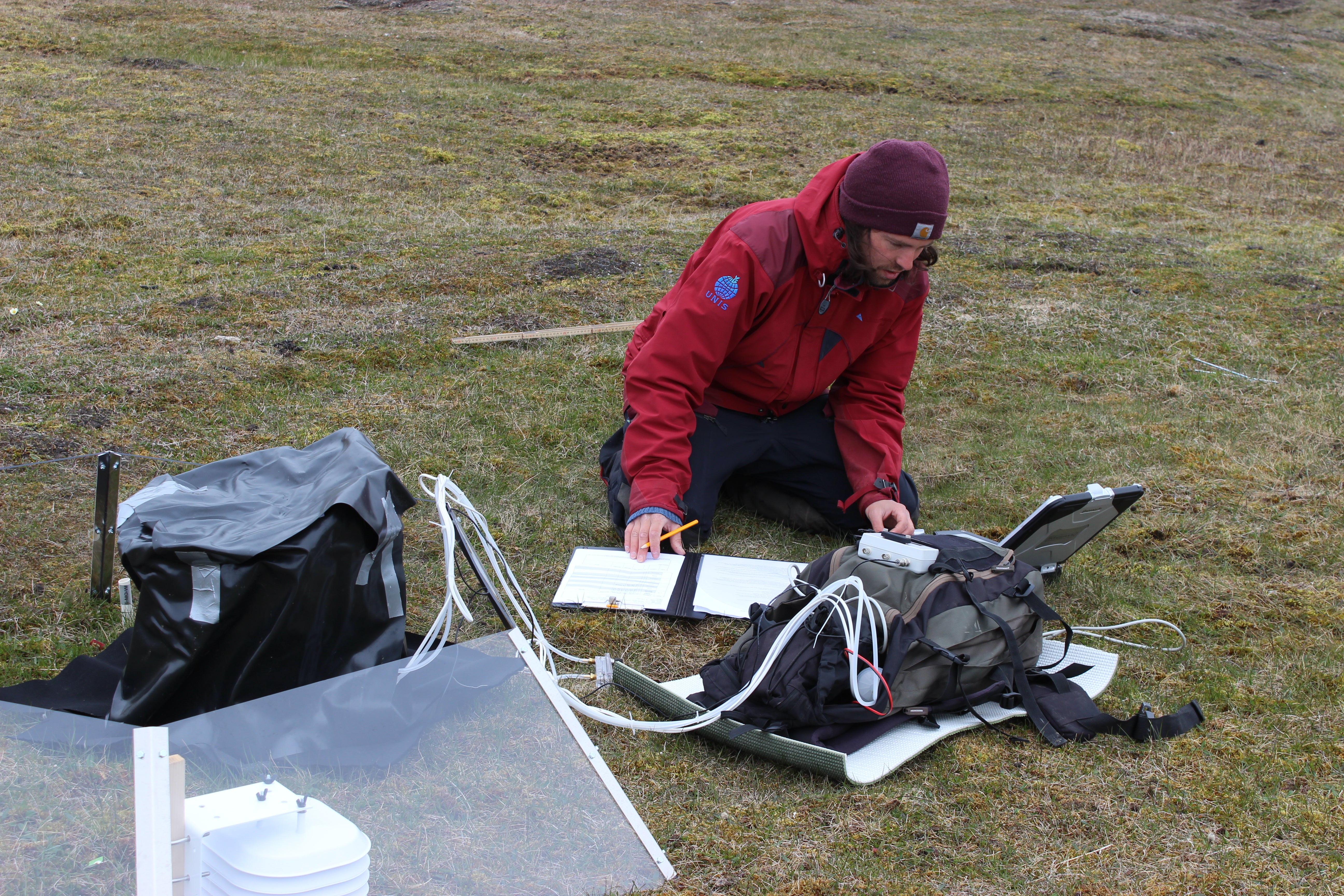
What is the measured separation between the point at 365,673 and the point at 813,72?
17588 millimetres

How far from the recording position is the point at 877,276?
11.6 ft

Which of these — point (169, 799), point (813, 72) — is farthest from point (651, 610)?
point (813, 72)

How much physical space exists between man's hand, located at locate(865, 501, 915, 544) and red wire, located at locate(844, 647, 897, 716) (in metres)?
1.06

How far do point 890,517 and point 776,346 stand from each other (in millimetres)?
764

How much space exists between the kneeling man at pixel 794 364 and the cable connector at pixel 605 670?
2.12 ft

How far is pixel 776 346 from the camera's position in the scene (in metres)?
3.76

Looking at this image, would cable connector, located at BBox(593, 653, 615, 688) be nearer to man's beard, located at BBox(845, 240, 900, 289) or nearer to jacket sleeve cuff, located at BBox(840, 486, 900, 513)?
jacket sleeve cuff, located at BBox(840, 486, 900, 513)

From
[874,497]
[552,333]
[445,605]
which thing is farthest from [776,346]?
[552,333]

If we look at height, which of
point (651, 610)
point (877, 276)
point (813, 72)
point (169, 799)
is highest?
point (813, 72)

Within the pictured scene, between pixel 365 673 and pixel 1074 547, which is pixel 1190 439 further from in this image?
pixel 365 673

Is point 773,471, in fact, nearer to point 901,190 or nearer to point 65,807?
point 901,190

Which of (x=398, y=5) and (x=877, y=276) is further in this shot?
(x=398, y=5)

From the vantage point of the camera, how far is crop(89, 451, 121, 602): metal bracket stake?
9.86 feet

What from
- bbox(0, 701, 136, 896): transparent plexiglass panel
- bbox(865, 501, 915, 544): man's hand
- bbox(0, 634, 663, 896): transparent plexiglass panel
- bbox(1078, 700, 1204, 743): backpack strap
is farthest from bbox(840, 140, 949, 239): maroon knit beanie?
bbox(0, 701, 136, 896): transparent plexiglass panel
